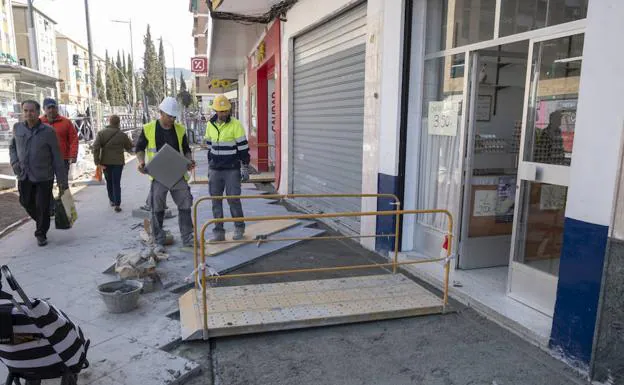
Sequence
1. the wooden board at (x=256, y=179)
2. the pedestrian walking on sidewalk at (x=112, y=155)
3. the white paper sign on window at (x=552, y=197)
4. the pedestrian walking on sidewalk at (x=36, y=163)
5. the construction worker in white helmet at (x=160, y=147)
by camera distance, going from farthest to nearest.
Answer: the wooden board at (x=256, y=179) → the pedestrian walking on sidewalk at (x=112, y=155) → the pedestrian walking on sidewalk at (x=36, y=163) → the construction worker in white helmet at (x=160, y=147) → the white paper sign on window at (x=552, y=197)

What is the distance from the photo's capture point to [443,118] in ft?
16.9

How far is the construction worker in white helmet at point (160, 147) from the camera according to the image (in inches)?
223

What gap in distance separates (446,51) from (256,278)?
3275 millimetres

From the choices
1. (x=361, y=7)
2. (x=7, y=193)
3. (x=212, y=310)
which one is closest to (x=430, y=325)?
(x=212, y=310)

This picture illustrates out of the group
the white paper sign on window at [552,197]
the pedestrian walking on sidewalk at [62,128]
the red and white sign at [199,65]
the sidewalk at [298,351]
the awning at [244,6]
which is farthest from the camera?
the red and white sign at [199,65]

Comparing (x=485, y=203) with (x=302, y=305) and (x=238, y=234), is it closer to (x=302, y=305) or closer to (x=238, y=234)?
(x=302, y=305)

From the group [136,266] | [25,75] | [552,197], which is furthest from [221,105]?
[25,75]

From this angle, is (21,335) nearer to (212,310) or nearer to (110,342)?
(110,342)

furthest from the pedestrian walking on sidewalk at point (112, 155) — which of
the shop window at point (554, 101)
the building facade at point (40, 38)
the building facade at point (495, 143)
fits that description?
the building facade at point (40, 38)

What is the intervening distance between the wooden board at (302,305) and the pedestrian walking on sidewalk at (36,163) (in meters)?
3.12

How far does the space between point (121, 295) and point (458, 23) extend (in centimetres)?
436

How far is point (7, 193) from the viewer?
34.0 ft

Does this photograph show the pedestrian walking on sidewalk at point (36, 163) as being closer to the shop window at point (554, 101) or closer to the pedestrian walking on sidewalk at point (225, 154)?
the pedestrian walking on sidewalk at point (225, 154)

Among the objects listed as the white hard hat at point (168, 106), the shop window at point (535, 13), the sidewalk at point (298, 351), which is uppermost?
the shop window at point (535, 13)
